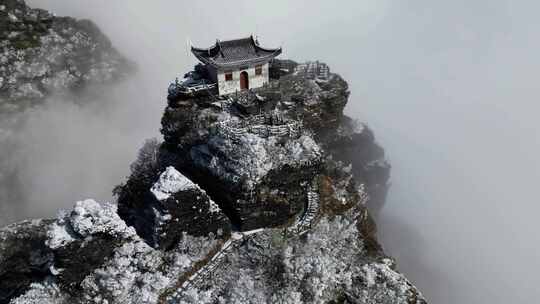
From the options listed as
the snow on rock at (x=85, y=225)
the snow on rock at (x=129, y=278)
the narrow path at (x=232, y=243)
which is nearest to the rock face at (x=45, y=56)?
the snow on rock at (x=85, y=225)

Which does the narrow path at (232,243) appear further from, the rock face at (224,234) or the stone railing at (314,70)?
the stone railing at (314,70)

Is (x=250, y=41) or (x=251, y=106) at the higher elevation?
(x=250, y=41)

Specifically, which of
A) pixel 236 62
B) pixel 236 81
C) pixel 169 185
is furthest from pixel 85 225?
pixel 236 62

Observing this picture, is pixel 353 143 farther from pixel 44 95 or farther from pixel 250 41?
pixel 44 95

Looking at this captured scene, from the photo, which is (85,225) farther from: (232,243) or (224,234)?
(232,243)

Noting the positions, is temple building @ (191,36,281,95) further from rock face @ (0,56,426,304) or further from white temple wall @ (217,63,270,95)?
rock face @ (0,56,426,304)

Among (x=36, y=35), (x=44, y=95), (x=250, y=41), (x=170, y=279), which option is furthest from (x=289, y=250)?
(x=36, y=35)

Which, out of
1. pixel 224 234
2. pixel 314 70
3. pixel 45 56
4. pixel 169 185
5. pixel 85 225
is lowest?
pixel 45 56
